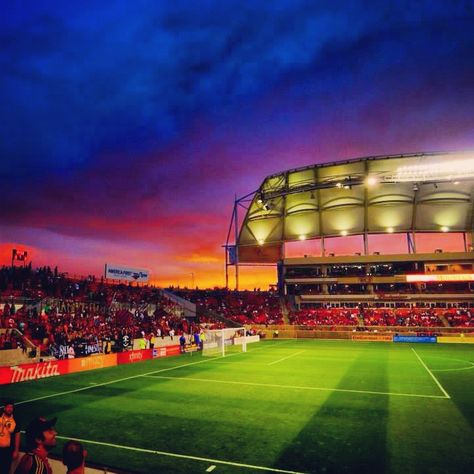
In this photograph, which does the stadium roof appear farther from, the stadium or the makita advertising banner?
the makita advertising banner

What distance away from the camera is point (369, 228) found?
2362 inches

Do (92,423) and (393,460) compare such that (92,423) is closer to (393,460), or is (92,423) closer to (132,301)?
(393,460)

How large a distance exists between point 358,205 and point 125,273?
A: 37.1 meters

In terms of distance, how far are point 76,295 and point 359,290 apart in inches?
1634

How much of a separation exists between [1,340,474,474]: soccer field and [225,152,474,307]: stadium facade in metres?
33.7

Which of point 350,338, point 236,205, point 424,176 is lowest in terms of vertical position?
point 350,338

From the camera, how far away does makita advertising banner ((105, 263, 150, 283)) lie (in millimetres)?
37031

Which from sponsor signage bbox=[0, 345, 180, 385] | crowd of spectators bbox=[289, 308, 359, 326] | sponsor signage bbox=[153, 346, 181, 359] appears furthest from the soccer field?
crowd of spectators bbox=[289, 308, 359, 326]

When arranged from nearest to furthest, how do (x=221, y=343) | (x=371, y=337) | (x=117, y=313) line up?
(x=221, y=343)
(x=117, y=313)
(x=371, y=337)

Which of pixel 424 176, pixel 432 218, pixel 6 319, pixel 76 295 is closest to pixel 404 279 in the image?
pixel 432 218

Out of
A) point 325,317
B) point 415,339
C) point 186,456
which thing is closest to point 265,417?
point 186,456

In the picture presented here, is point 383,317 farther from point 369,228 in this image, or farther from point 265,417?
point 265,417

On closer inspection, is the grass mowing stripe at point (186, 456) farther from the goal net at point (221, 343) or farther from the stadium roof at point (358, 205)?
the stadium roof at point (358, 205)

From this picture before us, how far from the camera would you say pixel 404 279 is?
5581 cm
